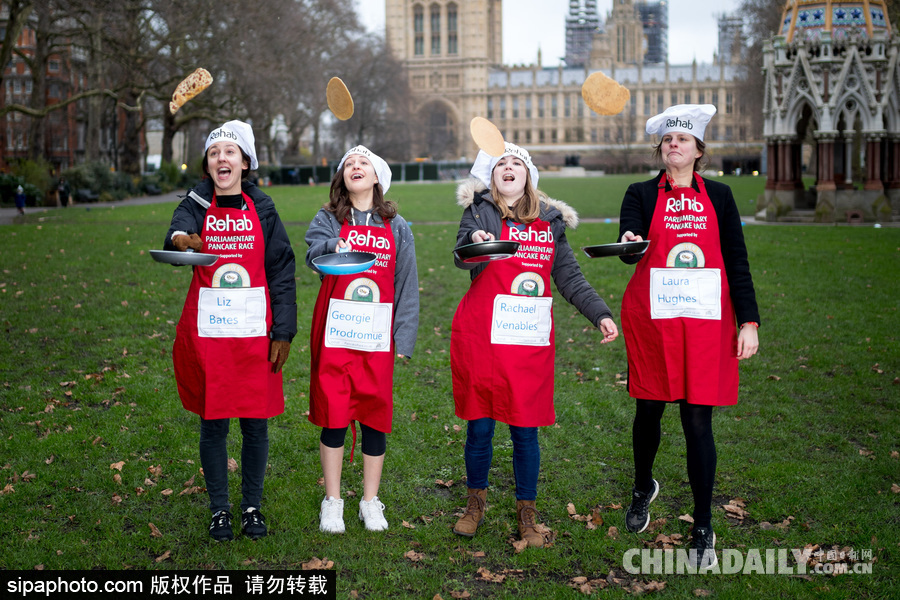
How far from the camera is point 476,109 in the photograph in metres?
121

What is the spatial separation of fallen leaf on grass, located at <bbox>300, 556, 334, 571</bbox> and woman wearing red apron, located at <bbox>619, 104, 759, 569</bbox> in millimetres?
1737

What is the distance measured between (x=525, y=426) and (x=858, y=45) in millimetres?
20174

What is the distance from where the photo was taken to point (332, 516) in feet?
14.3

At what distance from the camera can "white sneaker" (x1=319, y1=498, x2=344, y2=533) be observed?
434cm

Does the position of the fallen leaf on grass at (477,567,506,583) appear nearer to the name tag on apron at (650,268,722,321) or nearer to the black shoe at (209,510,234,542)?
the black shoe at (209,510,234,542)

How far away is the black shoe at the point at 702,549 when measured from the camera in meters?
4.04

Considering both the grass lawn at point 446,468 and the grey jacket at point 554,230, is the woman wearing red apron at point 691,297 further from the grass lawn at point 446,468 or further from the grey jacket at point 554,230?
the grass lawn at point 446,468

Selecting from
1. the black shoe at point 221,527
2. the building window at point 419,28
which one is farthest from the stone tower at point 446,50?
the black shoe at point 221,527

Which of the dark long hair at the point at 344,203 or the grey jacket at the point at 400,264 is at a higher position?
the dark long hair at the point at 344,203

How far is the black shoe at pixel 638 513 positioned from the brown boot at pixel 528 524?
52cm

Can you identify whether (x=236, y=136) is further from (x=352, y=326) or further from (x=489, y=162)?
(x=489, y=162)

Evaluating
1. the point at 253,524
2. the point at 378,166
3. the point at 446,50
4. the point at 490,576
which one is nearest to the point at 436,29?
the point at 446,50

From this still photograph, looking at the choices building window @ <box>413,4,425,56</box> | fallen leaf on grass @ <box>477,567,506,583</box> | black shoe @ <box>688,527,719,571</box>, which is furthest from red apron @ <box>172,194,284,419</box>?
building window @ <box>413,4,425,56</box>

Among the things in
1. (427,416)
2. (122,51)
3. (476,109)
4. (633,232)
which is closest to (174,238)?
(633,232)
